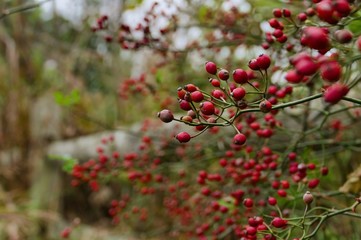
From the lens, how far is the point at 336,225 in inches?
90.4

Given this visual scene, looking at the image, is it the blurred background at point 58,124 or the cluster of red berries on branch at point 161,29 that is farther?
the blurred background at point 58,124

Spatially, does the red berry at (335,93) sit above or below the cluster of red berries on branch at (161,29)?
below

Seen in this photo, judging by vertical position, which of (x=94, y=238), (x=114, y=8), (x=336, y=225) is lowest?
(x=94, y=238)

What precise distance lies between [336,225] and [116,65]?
13.7ft

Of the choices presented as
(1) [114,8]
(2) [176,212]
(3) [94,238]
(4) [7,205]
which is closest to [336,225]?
(2) [176,212]

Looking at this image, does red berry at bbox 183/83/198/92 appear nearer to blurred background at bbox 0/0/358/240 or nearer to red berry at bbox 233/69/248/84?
red berry at bbox 233/69/248/84

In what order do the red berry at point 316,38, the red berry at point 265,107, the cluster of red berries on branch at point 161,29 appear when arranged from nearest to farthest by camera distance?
the red berry at point 316,38, the red berry at point 265,107, the cluster of red berries on branch at point 161,29

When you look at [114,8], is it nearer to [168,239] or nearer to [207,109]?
[168,239]

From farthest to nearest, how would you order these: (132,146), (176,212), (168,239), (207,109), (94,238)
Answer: (94,238) → (132,146) → (168,239) → (176,212) → (207,109)

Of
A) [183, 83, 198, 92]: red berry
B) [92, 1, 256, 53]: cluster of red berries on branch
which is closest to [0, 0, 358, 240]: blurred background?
[92, 1, 256, 53]: cluster of red berries on branch

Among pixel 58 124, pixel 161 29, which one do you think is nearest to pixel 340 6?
pixel 161 29

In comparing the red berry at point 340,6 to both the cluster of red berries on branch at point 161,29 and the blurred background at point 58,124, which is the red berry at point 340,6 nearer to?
the cluster of red berries on branch at point 161,29

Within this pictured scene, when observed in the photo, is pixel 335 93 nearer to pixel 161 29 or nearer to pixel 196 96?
pixel 196 96

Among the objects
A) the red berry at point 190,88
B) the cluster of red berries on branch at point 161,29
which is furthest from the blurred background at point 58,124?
the red berry at point 190,88
